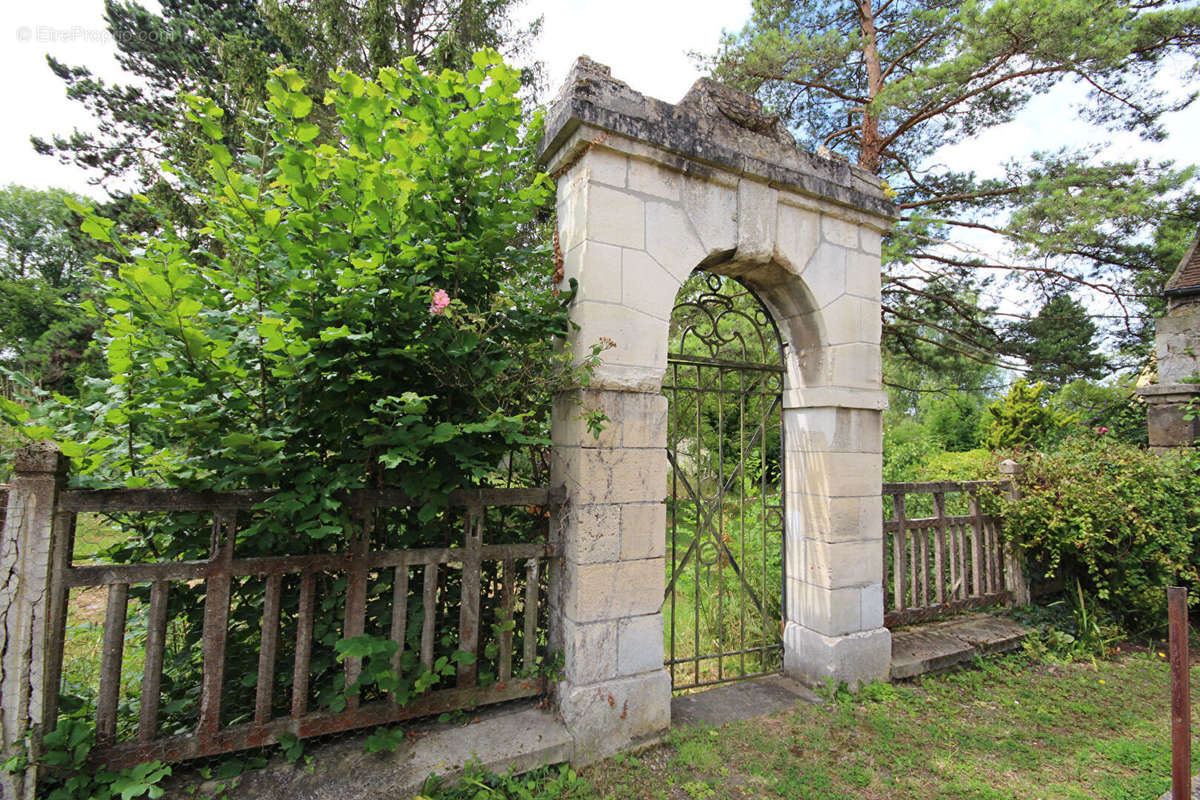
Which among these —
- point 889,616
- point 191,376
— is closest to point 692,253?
point 191,376

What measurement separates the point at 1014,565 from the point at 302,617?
551 centimetres

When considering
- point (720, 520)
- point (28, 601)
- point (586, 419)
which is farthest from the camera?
point (720, 520)

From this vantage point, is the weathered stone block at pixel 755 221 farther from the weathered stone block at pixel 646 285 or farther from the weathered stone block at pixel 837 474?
the weathered stone block at pixel 837 474

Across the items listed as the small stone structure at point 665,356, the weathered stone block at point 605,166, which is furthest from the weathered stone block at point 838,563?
the weathered stone block at point 605,166

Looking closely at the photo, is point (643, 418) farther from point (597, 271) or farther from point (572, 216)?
point (572, 216)

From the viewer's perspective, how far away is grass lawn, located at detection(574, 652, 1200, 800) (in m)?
2.44

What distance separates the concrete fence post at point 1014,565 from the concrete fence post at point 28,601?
618 centimetres

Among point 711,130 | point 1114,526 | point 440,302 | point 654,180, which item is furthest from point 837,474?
point 1114,526

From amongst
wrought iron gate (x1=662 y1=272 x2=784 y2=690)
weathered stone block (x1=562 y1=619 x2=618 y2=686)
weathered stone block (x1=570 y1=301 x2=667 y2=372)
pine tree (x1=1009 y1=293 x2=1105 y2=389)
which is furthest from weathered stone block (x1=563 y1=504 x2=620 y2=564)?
pine tree (x1=1009 y1=293 x2=1105 y2=389)

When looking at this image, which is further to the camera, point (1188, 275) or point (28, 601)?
point (1188, 275)

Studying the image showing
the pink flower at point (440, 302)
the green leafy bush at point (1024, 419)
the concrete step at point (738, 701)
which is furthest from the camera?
the green leafy bush at point (1024, 419)

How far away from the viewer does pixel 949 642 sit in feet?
12.7

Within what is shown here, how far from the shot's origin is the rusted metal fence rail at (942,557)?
407 cm

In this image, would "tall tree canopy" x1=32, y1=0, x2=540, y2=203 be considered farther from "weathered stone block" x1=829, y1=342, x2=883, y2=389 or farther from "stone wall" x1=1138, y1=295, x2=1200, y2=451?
"stone wall" x1=1138, y1=295, x2=1200, y2=451
